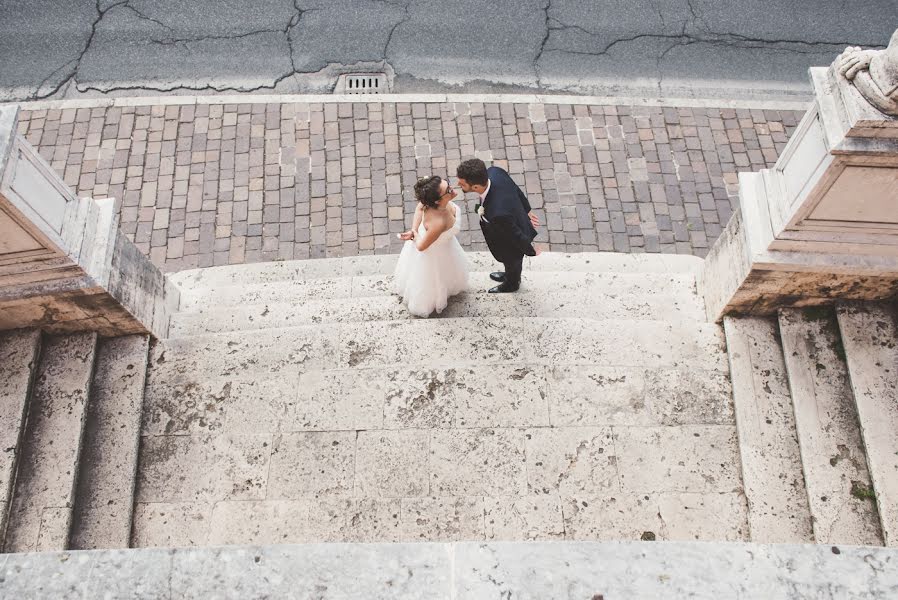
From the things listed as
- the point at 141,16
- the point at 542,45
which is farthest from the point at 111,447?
the point at 542,45

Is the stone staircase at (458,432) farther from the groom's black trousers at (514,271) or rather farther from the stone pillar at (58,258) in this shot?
the groom's black trousers at (514,271)

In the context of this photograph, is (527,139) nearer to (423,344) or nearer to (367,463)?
(423,344)

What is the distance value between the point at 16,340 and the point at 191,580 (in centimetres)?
307

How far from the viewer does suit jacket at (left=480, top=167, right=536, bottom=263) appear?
186 inches

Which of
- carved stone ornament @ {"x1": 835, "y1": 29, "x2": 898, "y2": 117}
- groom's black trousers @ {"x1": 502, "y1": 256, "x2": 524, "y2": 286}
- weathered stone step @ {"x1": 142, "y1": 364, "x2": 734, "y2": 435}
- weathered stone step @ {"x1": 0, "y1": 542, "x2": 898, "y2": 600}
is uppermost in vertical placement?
groom's black trousers @ {"x1": 502, "y1": 256, "x2": 524, "y2": 286}

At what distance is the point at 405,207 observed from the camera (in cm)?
696

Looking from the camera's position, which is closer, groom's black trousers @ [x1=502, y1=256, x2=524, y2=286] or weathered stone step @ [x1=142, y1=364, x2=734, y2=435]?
weathered stone step @ [x1=142, y1=364, x2=734, y2=435]

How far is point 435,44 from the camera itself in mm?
8352

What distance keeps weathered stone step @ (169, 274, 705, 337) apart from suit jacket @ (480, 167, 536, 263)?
1.93 ft

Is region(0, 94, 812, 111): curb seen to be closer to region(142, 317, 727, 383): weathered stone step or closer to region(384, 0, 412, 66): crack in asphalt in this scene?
region(384, 0, 412, 66): crack in asphalt

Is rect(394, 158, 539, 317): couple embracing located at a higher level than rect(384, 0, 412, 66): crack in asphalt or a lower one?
lower

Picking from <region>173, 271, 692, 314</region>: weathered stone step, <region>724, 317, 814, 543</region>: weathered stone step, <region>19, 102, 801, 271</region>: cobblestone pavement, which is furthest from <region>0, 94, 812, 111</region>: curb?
<region>724, 317, 814, 543</region>: weathered stone step

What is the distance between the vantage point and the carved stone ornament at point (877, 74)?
3039mm

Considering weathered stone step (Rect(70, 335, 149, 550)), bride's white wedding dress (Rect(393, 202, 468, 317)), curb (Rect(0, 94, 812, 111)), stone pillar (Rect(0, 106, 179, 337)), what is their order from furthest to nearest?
curb (Rect(0, 94, 812, 111)) → bride's white wedding dress (Rect(393, 202, 468, 317)) → weathered stone step (Rect(70, 335, 149, 550)) → stone pillar (Rect(0, 106, 179, 337))
